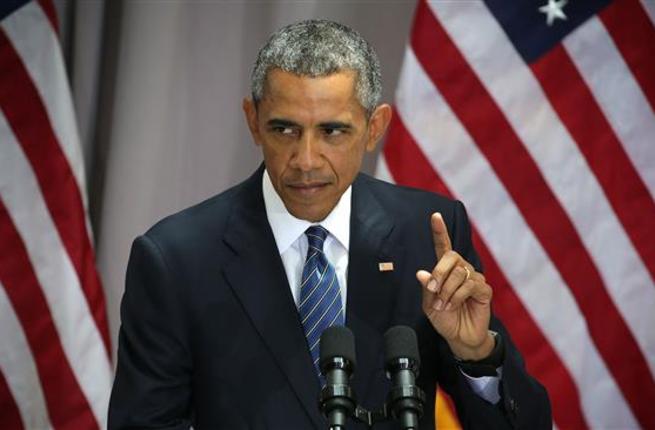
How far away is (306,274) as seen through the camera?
208cm

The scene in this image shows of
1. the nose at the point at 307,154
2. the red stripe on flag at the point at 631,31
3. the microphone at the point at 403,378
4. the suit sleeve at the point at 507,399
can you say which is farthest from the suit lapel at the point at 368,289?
the red stripe on flag at the point at 631,31

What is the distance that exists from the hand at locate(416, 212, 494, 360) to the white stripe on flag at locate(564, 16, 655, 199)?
1.37 meters

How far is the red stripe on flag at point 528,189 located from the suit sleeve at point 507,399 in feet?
3.75

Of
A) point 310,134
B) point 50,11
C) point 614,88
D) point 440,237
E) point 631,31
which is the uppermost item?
point 50,11

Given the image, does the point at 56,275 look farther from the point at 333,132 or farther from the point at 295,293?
the point at 333,132

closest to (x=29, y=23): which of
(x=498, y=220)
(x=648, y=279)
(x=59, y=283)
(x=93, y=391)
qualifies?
(x=59, y=283)

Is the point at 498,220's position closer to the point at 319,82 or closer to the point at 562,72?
the point at 562,72

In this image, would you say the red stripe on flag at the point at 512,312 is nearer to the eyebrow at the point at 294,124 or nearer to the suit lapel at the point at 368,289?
the suit lapel at the point at 368,289

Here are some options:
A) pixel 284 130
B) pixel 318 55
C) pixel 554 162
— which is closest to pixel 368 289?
pixel 284 130

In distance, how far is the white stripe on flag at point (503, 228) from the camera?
317 centimetres

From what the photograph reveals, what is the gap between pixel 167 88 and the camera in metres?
3.53

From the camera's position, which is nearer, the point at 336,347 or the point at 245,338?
the point at 336,347

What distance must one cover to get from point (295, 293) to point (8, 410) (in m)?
1.63

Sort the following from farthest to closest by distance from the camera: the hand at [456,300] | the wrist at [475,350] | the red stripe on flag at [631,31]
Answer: the red stripe on flag at [631,31] → the wrist at [475,350] → the hand at [456,300]
